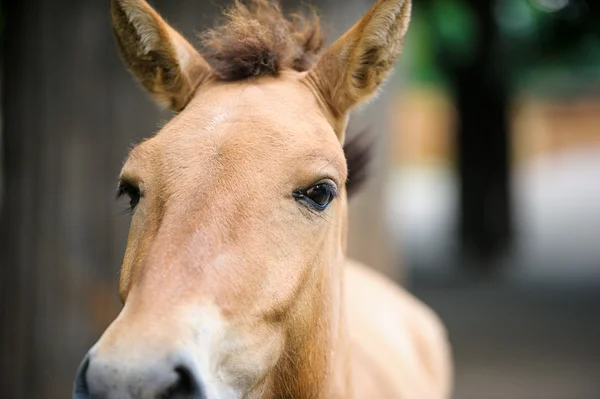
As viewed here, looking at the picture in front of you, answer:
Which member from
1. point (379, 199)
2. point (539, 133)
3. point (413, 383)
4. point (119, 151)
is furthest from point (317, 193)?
point (539, 133)

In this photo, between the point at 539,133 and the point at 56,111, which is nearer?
the point at 56,111

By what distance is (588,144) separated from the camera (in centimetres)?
3200

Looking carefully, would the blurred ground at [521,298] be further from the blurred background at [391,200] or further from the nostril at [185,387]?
the nostril at [185,387]

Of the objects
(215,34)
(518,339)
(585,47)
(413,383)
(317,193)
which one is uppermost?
(585,47)

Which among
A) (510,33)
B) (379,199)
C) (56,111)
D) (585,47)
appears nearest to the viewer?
(56,111)

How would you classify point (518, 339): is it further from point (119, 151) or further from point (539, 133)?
point (539, 133)

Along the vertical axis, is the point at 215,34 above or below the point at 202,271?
above

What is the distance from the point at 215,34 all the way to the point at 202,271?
4.53 feet

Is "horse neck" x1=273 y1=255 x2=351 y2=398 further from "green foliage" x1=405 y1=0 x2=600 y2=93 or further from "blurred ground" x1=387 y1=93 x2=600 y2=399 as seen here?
"green foliage" x1=405 y1=0 x2=600 y2=93

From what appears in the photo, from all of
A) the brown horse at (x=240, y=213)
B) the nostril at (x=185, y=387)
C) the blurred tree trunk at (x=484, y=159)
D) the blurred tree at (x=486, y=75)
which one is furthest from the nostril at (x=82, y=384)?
the blurred tree trunk at (x=484, y=159)

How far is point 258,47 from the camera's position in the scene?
2.66 meters

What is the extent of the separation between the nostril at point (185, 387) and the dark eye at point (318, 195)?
0.73 m

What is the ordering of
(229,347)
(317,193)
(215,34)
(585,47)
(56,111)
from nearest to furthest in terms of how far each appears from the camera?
(229,347)
(317,193)
(215,34)
(56,111)
(585,47)

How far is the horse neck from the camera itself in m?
2.29
